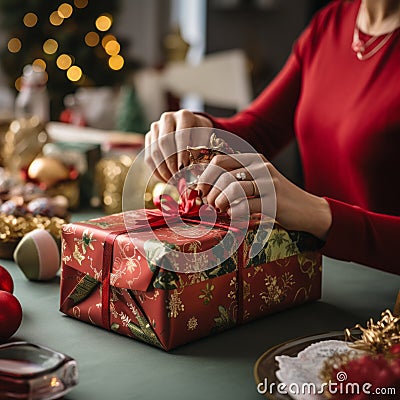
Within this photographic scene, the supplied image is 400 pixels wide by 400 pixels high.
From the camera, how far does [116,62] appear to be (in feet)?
14.5

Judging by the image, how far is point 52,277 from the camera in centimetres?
117

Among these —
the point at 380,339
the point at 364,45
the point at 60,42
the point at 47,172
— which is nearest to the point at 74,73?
the point at 60,42

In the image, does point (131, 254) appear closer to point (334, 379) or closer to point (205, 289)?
point (205, 289)

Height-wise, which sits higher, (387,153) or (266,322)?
(387,153)

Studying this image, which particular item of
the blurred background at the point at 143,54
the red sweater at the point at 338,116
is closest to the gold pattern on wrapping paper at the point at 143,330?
the red sweater at the point at 338,116

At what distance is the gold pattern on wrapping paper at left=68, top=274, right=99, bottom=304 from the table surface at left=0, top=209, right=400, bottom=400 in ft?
0.11

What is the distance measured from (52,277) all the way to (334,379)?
2.01 feet

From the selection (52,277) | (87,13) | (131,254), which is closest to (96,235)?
(131,254)

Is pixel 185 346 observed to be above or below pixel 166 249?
below

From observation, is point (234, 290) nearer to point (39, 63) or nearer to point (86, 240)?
point (86, 240)

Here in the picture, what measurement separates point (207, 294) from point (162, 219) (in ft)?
0.43

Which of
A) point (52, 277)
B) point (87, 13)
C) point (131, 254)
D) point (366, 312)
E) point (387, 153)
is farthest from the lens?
point (87, 13)

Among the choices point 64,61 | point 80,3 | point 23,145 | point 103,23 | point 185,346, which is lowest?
point 185,346

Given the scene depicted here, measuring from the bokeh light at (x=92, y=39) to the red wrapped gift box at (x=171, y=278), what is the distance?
3.47m
